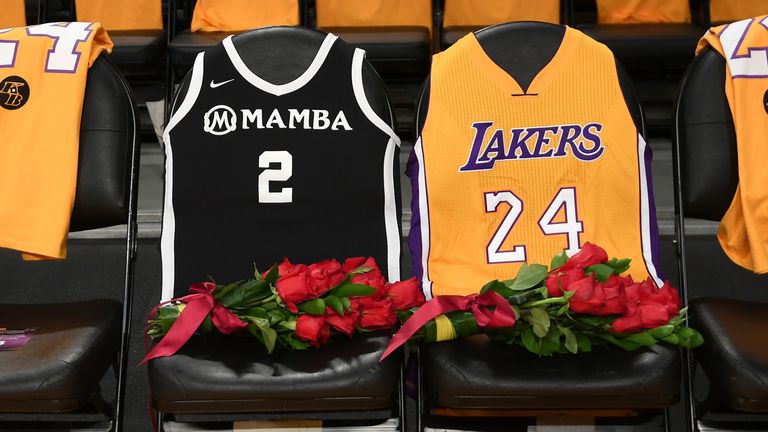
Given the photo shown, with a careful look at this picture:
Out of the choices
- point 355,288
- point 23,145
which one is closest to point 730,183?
point 355,288

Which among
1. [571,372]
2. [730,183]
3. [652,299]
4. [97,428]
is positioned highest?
[730,183]

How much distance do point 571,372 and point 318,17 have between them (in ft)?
7.44

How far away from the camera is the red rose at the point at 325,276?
6.96ft

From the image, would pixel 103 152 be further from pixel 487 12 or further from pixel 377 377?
pixel 487 12

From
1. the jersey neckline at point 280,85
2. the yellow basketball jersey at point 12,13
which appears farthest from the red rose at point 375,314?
the yellow basketball jersey at point 12,13

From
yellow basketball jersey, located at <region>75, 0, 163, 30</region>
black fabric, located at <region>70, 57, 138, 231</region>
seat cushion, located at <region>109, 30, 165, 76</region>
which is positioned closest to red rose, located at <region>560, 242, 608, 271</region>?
black fabric, located at <region>70, 57, 138, 231</region>

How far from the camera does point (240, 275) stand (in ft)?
8.07

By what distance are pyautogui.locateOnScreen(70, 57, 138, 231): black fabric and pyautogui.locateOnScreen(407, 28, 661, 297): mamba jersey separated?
73cm

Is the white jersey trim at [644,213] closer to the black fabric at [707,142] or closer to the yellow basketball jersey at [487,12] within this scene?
the black fabric at [707,142]

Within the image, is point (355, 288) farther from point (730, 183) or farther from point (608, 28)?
point (608, 28)

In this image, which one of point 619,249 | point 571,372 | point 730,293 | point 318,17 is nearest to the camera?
point 571,372

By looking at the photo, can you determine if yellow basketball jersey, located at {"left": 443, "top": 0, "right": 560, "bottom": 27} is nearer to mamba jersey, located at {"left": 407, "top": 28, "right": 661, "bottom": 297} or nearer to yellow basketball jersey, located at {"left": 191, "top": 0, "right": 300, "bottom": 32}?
yellow basketball jersey, located at {"left": 191, "top": 0, "right": 300, "bottom": 32}

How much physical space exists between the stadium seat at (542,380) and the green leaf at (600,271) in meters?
0.16

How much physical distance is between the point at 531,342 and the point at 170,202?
99 centimetres
